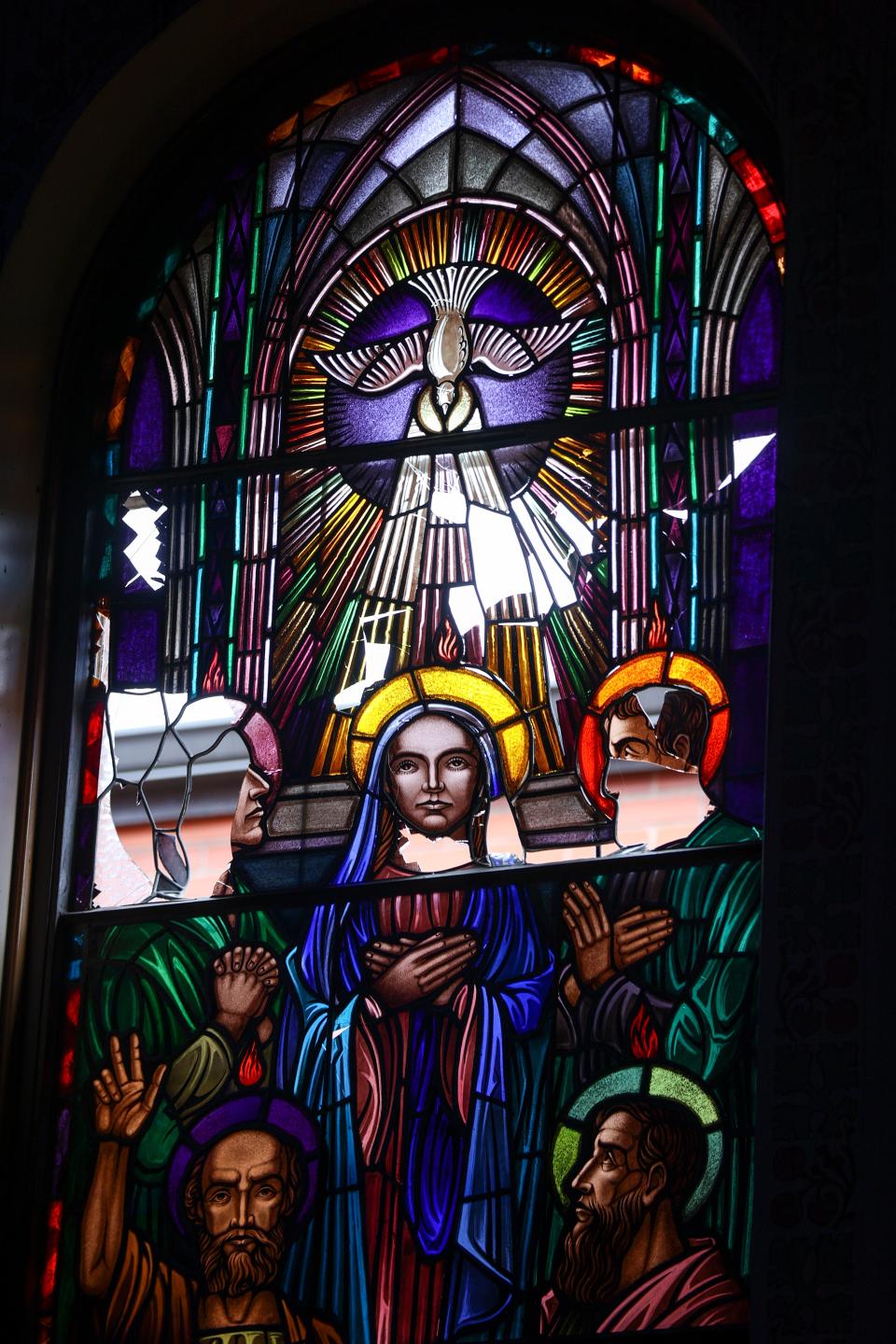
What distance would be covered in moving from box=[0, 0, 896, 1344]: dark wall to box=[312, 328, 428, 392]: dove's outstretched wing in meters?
0.84

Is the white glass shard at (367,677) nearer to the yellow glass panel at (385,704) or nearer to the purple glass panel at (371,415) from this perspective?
the yellow glass panel at (385,704)

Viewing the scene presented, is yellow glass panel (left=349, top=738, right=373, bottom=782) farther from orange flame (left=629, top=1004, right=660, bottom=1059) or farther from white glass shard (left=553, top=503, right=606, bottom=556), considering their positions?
orange flame (left=629, top=1004, right=660, bottom=1059)

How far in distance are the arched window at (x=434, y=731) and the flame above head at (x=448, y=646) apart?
0.01m

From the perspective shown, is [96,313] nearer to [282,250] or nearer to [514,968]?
[282,250]

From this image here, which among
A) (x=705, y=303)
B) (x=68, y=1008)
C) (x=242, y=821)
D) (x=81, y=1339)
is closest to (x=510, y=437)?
(x=705, y=303)

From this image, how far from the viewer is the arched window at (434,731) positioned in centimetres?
448

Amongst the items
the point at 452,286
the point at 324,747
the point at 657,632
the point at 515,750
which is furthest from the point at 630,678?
the point at 452,286

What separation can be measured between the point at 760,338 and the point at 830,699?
3.31ft

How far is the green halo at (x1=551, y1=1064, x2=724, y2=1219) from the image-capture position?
4.38 m

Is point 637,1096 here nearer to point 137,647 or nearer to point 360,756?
point 360,756

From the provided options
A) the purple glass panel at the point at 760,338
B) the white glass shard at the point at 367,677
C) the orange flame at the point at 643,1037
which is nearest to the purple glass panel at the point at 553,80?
the purple glass panel at the point at 760,338

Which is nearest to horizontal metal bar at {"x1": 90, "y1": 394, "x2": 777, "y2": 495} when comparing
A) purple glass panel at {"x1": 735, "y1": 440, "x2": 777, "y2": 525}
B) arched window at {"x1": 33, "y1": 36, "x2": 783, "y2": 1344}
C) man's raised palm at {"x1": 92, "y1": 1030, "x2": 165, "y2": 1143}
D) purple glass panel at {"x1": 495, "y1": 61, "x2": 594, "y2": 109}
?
arched window at {"x1": 33, "y1": 36, "x2": 783, "y2": 1344}

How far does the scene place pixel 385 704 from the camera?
16.2ft

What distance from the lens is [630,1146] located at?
174 inches
